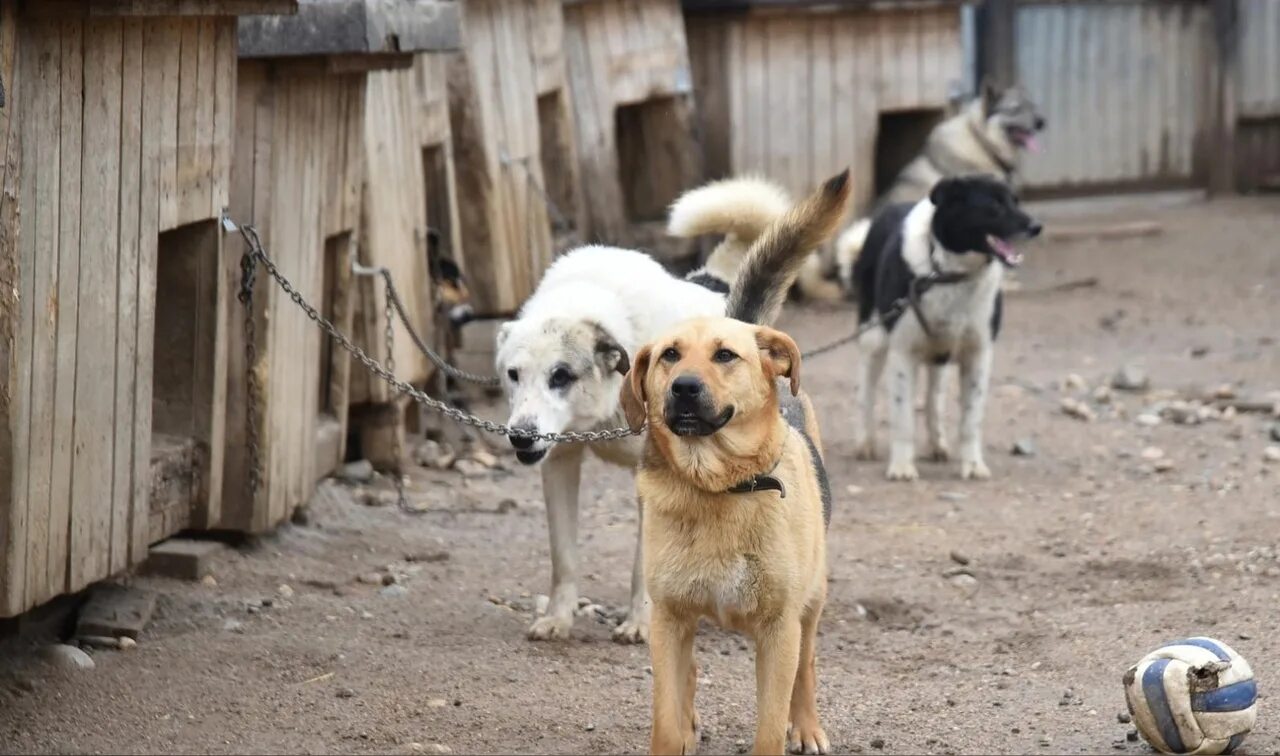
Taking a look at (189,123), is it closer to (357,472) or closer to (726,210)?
(726,210)

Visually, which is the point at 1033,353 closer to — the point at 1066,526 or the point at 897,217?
the point at 897,217

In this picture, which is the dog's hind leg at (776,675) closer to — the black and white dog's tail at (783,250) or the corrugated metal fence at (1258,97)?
the black and white dog's tail at (783,250)

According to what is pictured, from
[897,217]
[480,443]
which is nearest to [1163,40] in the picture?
[897,217]

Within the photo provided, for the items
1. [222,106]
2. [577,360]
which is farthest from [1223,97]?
[222,106]

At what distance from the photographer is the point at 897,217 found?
9.10 m

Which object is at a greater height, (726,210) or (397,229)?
(397,229)

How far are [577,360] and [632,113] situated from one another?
7996 mm

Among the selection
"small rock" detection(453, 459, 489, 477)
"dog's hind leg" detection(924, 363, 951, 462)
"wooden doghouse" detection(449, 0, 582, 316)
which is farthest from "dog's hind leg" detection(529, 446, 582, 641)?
"wooden doghouse" detection(449, 0, 582, 316)

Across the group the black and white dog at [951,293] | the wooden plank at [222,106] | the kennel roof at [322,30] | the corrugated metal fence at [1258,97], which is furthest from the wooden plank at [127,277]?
the corrugated metal fence at [1258,97]

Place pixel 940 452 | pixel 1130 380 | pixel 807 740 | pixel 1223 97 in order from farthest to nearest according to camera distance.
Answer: pixel 1223 97
pixel 1130 380
pixel 940 452
pixel 807 740

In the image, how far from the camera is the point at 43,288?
4.68 metres

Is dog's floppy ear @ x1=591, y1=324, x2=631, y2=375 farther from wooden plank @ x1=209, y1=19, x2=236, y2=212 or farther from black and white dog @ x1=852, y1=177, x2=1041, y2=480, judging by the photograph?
black and white dog @ x1=852, y1=177, x2=1041, y2=480

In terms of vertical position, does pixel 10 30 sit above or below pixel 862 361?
above

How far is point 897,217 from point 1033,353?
273cm
